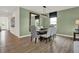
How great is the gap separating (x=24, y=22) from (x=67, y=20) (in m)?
3.68

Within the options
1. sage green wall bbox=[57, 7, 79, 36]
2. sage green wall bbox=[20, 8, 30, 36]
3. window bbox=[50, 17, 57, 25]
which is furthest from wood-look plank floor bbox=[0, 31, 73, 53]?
window bbox=[50, 17, 57, 25]

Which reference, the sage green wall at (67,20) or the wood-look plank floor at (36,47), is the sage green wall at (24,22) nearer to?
the wood-look plank floor at (36,47)

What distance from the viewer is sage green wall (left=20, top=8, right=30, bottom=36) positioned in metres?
6.07

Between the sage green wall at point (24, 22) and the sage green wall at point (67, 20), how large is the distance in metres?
3.02

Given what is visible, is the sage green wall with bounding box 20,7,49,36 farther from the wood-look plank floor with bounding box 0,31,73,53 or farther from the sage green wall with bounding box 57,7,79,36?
the sage green wall with bounding box 57,7,79,36

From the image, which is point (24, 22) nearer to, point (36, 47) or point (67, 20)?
point (36, 47)

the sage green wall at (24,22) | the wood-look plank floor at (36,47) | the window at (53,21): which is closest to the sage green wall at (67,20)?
the window at (53,21)
